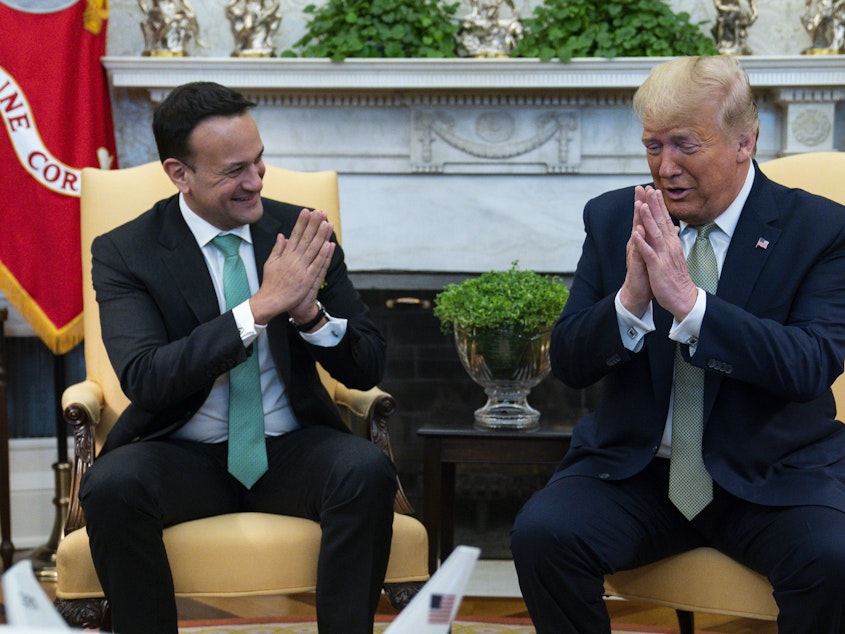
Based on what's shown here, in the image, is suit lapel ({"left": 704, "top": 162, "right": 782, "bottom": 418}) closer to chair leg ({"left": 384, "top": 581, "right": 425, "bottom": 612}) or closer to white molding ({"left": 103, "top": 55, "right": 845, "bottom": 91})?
chair leg ({"left": 384, "top": 581, "right": 425, "bottom": 612})

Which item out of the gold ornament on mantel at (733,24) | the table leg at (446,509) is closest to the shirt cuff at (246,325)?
the table leg at (446,509)

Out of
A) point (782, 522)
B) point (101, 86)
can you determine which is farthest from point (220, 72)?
point (782, 522)

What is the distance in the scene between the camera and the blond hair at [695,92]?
2.00 metres

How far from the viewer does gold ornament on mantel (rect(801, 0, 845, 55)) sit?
351 centimetres

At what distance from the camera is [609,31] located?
11.7 ft

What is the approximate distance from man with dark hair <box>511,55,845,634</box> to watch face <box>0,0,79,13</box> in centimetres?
199

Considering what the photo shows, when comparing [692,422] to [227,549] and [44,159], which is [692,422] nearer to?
[227,549]

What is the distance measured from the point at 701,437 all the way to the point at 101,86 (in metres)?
2.25

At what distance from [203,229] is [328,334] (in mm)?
363

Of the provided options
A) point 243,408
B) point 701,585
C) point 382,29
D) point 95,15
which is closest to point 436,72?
point 382,29

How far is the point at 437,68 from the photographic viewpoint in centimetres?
350

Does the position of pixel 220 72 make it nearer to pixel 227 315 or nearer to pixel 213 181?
pixel 213 181

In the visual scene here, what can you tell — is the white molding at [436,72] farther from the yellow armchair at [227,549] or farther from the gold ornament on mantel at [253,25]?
the yellow armchair at [227,549]

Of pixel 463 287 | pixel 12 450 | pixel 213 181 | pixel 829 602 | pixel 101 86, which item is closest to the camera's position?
pixel 829 602
